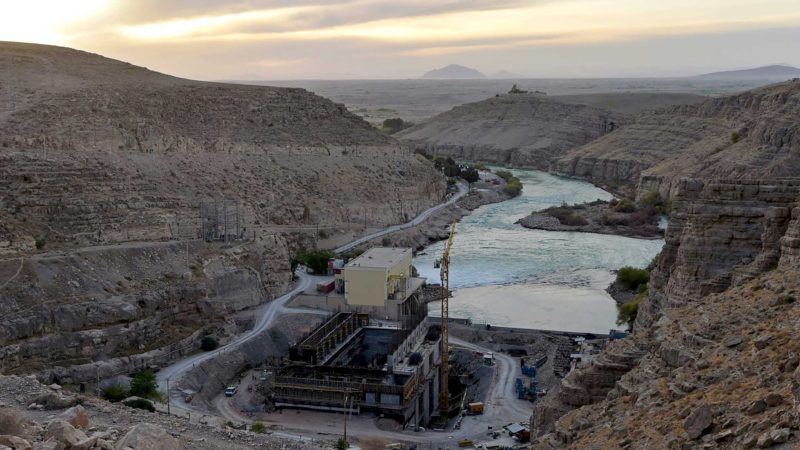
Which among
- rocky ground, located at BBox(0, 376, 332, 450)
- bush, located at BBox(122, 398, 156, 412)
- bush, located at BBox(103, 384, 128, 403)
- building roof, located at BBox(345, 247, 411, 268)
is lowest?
bush, located at BBox(103, 384, 128, 403)

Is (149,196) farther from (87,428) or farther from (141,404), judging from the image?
(87,428)

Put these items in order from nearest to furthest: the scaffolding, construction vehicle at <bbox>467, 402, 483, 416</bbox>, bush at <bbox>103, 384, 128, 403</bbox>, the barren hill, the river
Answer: bush at <bbox>103, 384, 128, 403</bbox> < construction vehicle at <bbox>467, 402, 483, 416</bbox> < the barren hill < the river < the scaffolding

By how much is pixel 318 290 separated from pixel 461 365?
9.52 meters

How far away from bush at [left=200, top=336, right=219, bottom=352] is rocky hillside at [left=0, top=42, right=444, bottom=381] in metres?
0.55

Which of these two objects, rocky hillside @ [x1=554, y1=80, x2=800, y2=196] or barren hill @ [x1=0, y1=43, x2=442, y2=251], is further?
rocky hillside @ [x1=554, y1=80, x2=800, y2=196]

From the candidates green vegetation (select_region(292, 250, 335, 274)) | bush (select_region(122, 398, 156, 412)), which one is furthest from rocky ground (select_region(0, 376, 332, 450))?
green vegetation (select_region(292, 250, 335, 274))

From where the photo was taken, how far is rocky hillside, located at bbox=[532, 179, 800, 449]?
33.6ft

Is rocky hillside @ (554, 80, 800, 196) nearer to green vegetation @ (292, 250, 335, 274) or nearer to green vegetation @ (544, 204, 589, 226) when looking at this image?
green vegetation @ (544, 204, 589, 226)

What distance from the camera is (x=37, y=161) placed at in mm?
45938

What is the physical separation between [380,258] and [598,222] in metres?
36.1

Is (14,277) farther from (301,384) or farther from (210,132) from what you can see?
(210,132)

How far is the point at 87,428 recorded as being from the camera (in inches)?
573

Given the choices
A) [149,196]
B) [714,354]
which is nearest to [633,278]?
[149,196]

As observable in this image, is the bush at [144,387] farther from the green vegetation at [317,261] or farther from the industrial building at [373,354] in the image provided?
the green vegetation at [317,261]
